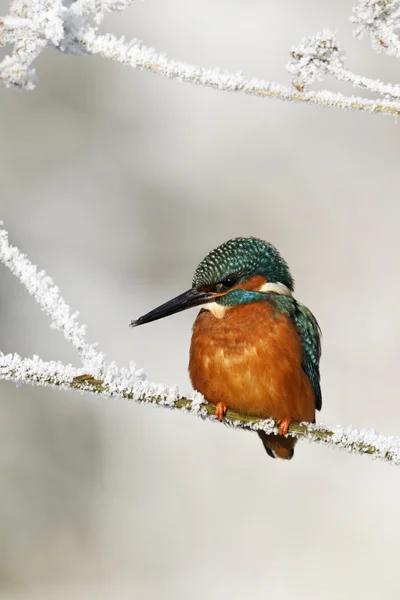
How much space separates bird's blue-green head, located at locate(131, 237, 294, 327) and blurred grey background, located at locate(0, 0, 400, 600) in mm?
3588

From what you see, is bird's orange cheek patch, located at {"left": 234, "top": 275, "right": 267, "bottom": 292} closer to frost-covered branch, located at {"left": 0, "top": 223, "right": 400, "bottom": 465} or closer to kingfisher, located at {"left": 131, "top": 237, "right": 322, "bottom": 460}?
kingfisher, located at {"left": 131, "top": 237, "right": 322, "bottom": 460}

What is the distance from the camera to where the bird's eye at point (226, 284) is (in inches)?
104

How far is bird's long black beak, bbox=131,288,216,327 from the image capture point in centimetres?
245

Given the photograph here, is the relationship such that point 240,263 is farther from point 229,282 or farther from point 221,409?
point 221,409

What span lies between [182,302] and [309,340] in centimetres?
54

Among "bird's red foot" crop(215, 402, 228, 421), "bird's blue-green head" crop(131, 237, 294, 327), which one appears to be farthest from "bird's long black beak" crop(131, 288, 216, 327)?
"bird's red foot" crop(215, 402, 228, 421)

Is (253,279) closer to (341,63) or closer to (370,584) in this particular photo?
(341,63)

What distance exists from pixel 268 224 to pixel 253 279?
424cm

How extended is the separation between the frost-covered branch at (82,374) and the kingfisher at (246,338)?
840 mm

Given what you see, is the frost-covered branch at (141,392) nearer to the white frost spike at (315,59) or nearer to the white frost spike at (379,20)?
the white frost spike at (315,59)

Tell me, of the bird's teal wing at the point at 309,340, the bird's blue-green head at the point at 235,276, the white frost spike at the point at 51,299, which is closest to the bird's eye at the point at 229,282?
the bird's blue-green head at the point at 235,276

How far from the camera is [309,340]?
2846 millimetres

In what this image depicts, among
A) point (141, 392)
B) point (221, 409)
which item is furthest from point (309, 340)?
point (141, 392)

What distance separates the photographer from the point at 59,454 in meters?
6.39
